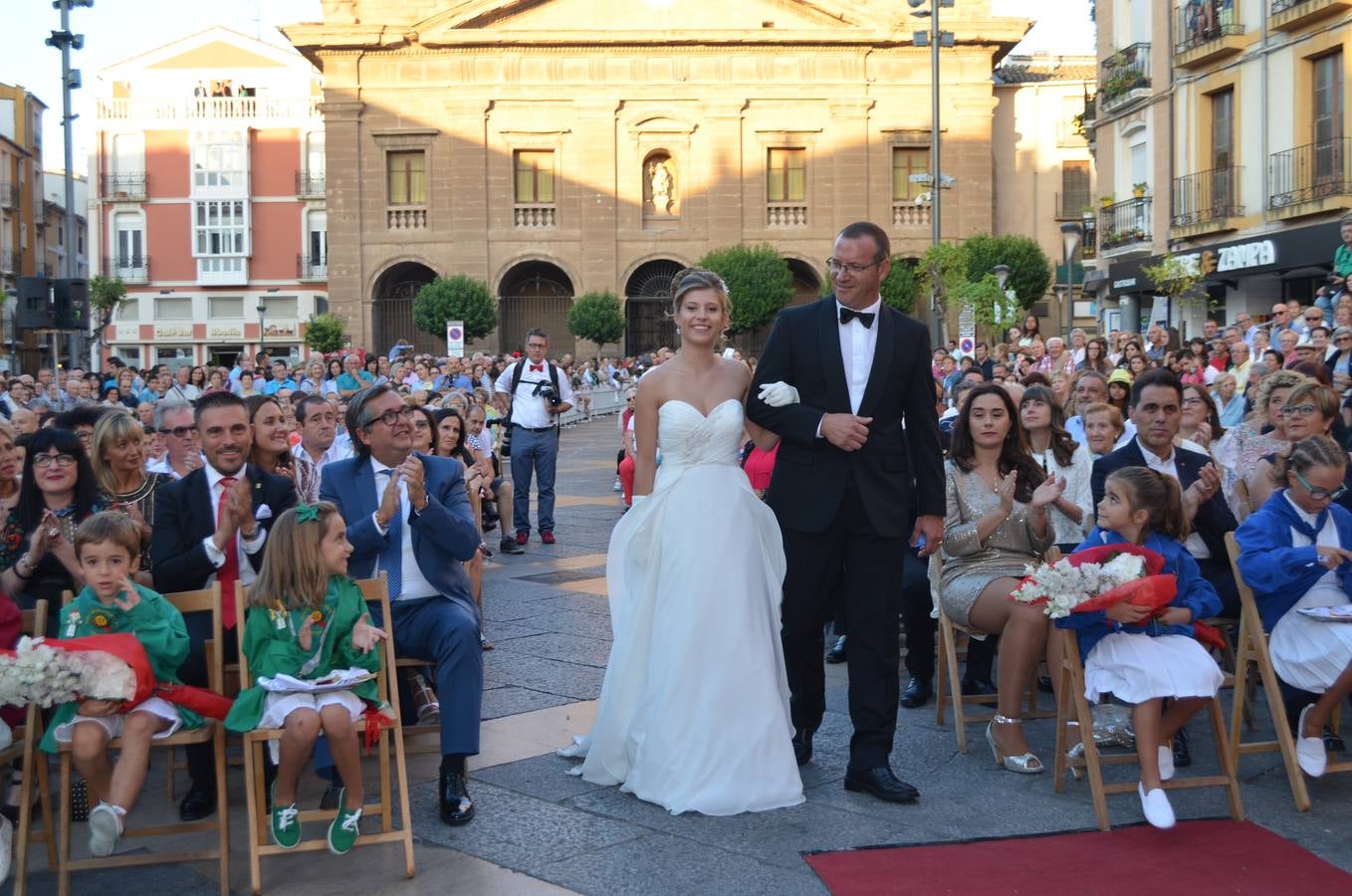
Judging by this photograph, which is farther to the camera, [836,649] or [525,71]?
[525,71]

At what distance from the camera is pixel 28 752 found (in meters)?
4.66

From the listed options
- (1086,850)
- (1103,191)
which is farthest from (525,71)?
(1086,850)

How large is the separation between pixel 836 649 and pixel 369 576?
2943mm

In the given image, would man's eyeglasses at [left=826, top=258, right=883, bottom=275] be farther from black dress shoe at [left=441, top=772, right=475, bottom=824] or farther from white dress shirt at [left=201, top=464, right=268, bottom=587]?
white dress shirt at [left=201, top=464, right=268, bottom=587]

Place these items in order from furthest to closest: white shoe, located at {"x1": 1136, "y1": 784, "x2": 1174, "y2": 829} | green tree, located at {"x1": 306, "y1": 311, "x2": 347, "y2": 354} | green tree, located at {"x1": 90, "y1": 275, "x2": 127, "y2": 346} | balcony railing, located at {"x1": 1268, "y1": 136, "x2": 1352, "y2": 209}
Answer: green tree, located at {"x1": 90, "y1": 275, "x2": 127, "y2": 346} → green tree, located at {"x1": 306, "y1": 311, "x2": 347, "y2": 354} → balcony railing, located at {"x1": 1268, "y1": 136, "x2": 1352, "y2": 209} → white shoe, located at {"x1": 1136, "y1": 784, "x2": 1174, "y2": 829}

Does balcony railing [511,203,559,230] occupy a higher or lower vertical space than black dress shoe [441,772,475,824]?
higher

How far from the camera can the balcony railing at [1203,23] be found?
23.3 metres

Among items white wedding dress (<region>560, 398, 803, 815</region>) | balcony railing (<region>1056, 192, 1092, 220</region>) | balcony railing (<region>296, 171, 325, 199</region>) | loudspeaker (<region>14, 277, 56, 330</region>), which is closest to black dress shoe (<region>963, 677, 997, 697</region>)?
white wedding dress (<region>560, 398, 803, 815</region>)

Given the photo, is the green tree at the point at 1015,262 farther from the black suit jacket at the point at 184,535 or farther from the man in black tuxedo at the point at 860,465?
the black suit jacket at the point at 184,535

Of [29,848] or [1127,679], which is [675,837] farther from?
[29,848]

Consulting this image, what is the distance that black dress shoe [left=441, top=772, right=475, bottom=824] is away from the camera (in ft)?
16.3

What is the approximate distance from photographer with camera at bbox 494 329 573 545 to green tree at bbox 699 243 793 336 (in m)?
28.3

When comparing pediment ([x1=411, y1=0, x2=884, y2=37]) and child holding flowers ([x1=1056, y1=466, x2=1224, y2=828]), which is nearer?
child holding flowers ([x1=1056, y1=466, x2=1224, y2=828])

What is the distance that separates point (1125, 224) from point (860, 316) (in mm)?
24994
